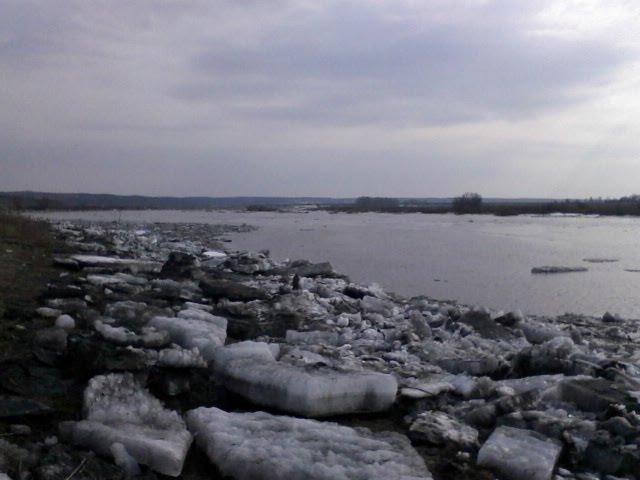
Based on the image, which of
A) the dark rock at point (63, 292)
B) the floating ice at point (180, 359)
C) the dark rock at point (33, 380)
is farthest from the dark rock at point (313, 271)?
the dark rock at point (33, 380)

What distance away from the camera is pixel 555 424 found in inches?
140

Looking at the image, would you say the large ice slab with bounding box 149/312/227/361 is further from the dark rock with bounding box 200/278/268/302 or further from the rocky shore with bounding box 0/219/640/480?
the dark rock with bounding box 200/278/268/302

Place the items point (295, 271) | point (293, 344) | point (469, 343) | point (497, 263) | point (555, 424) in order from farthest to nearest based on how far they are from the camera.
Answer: point (497, 263) → point (295, 271) → point (469, 343) → point (293, 344) → point (555, 424)

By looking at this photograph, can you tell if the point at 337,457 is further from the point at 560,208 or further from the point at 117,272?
the point at 560,208

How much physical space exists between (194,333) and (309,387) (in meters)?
1.40

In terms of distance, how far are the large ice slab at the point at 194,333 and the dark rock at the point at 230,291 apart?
2.65m

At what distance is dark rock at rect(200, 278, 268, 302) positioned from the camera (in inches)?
314

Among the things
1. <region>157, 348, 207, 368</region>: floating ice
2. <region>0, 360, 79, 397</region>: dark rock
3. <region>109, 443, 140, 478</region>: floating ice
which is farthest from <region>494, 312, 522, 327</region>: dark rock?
<region>109, 443, 140, 478</region>: floating ice

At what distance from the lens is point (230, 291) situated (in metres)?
8.06

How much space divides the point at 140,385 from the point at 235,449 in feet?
3.01

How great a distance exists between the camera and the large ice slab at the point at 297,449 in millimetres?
2855

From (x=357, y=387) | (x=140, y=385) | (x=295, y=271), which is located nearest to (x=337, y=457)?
(x=357, y=387)

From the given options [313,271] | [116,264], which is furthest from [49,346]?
[313,271]

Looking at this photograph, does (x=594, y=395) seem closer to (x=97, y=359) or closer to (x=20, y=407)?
(x=97, y=359)
